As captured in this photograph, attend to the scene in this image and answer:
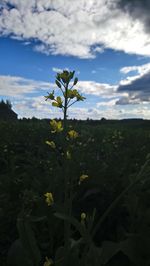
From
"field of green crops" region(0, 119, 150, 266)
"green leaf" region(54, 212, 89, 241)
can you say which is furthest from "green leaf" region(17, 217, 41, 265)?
"green leaf" region(54, 212, 89, 241)

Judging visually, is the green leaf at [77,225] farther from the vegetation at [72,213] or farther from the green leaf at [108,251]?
the green leaf at [108,251]

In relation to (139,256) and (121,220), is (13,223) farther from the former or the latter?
(139,256)

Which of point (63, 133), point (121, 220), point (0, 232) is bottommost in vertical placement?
point (0, 232)

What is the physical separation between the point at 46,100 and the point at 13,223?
70.9 inches

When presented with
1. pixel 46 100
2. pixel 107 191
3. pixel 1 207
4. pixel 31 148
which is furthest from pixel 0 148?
pixel 46 100

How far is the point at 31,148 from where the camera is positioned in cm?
905

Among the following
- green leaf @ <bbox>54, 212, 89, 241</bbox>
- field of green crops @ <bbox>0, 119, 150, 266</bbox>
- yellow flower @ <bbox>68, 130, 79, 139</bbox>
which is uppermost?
yellow flower @ <bbox>68, 130, 79, 139</bbox>

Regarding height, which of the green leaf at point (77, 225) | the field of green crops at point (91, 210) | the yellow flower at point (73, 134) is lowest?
the field of green crops at point (91, 210)

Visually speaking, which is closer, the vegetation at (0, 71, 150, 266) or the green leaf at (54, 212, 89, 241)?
the green leaf at (54, 212, 89, 241)

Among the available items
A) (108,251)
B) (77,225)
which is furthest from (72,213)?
Result: (77,225)

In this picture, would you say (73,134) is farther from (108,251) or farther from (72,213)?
(72,213)

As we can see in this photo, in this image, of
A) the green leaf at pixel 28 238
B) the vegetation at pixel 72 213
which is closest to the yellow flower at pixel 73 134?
the vegetation at pixel 72 213

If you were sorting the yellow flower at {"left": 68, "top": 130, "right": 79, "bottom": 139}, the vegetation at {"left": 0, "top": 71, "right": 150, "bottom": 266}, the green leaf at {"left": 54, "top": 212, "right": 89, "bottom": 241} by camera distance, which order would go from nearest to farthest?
the green leaf at {"left": 54, "top": 212, "right": 89, "bottom": 241}
the vegetation at {"left": 0, "top": 71, "right": 150, "bottom": 266}
the yellow flower at {"left": 68, "top": 130, "right": 79, "bottom": 139}

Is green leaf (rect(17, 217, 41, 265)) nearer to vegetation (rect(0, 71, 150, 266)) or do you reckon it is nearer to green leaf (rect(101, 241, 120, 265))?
vegetation (rect(0, 71, 150, 266))
